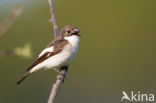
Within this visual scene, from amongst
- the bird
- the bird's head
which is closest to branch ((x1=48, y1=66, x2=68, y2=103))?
the bird

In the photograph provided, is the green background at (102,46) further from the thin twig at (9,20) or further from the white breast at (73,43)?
the thin twig at (9,20)

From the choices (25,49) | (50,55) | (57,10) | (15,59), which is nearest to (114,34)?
(57,10)

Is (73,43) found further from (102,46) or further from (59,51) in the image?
(102,46)

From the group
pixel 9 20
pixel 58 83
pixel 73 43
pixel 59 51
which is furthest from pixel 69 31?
pixel 9 20

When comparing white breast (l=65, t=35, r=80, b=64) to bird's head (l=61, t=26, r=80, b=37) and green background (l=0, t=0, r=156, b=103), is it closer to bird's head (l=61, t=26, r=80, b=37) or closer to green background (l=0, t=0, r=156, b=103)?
bird's head (l=61, t=26, r=80, b=37)

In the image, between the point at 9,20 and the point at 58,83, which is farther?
the point at 58,83

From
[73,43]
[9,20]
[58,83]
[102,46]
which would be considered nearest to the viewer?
[9,20]
